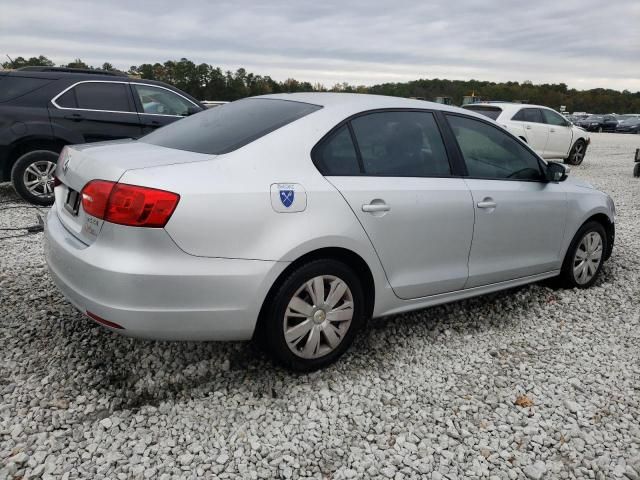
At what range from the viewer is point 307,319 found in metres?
2.89

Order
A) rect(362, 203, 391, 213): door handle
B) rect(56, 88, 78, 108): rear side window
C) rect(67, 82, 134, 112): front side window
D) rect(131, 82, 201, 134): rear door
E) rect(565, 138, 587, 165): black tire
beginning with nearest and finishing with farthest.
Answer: rect(362, 203, 391, 213): door handle < rect(56, 88, 78, 108): rear side window < rect(67, 82, 134, 112): front side window < rect(131, 82, 201, 134): rear door < rect(565, 138, 587, 165): black tire

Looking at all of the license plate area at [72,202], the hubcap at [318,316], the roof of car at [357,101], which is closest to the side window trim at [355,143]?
the roof of car at [357,101]

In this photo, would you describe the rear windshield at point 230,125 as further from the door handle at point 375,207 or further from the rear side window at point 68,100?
the rear side window at point 68,100

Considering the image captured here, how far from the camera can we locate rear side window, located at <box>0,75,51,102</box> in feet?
21.9

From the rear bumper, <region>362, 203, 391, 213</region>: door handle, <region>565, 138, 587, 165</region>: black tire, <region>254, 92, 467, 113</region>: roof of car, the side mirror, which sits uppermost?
<region>254, 92, 467, 113</region>: roof of car

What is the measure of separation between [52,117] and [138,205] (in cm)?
539

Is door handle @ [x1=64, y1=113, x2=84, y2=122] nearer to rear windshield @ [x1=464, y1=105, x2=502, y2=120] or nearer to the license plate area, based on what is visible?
the license plate area

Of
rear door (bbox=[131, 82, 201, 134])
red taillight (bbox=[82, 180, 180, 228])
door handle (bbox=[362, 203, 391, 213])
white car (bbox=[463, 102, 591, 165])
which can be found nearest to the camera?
red taillight (bbox=[82, 180, 180, 228])

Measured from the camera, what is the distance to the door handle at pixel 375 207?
116 inches

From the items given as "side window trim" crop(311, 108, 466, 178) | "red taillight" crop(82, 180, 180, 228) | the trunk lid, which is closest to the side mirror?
"side window trim" crop(311, 108, 466, 178)

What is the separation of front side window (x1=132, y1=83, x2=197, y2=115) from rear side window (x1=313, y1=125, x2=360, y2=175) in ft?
17.8

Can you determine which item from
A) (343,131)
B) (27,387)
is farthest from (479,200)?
(27,387)

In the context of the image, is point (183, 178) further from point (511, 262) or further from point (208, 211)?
point (511, 262)

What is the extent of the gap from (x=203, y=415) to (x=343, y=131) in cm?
171
